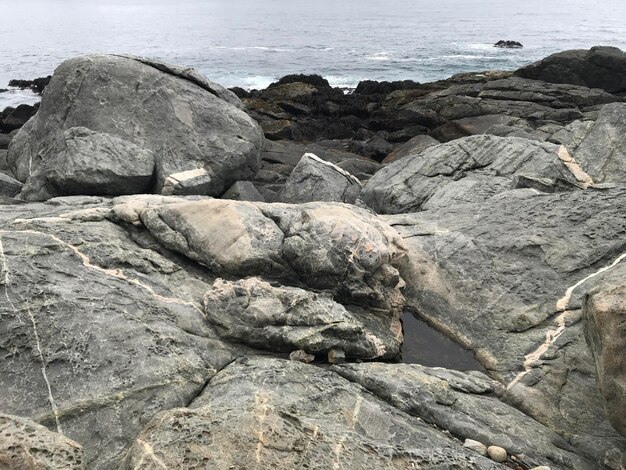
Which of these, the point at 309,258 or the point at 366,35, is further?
the point at 366,35

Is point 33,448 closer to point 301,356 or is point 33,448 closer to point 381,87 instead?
point 301,356

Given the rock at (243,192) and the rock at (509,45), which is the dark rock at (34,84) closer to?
the rock at (243,192)

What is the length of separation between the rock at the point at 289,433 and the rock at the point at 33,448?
0.51 metres

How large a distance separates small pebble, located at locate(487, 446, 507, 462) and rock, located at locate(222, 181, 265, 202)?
403 inches

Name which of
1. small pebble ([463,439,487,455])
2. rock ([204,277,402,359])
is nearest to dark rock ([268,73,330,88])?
rock ([204,277,402,359])

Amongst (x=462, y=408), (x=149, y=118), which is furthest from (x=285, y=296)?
(x=149, y=118)

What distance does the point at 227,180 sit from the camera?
15328 millimetres

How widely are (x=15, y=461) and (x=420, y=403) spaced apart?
4382 millimetres

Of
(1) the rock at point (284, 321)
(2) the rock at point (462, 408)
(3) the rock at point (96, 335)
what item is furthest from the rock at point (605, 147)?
(3) the rock at point (96, 335)

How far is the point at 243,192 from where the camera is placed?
15.1m

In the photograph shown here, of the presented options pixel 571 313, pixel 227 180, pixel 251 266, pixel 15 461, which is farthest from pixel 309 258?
pixel 227 180

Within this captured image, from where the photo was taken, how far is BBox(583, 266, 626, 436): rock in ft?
19.5

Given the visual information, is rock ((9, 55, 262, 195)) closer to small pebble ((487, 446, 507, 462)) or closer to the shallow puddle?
the shallow puddle

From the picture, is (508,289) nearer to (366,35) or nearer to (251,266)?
(251,266)
